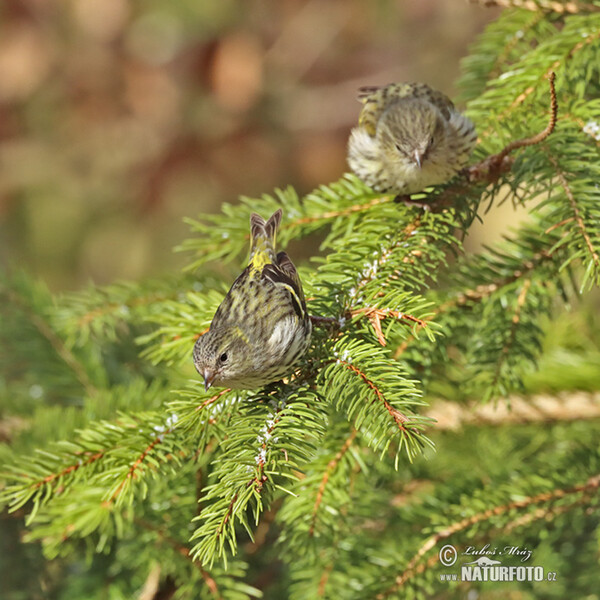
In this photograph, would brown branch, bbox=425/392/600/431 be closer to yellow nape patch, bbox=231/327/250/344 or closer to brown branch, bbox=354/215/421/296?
brown branch, bbox=354/215/421/296

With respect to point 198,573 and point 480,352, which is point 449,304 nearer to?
point 480,352

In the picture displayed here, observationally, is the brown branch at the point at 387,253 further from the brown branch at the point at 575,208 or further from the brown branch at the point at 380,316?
the brown branch at the point at 575,208

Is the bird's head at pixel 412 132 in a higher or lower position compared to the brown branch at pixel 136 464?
higher

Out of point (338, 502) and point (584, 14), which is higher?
point (584, 14)

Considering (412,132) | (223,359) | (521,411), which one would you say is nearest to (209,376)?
(223,359)

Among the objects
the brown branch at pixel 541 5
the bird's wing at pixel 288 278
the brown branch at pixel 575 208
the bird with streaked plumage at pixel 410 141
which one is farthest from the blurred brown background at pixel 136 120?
the brown branch at pixel 575 208

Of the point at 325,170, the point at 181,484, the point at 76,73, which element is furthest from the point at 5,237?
the point at 181,484
